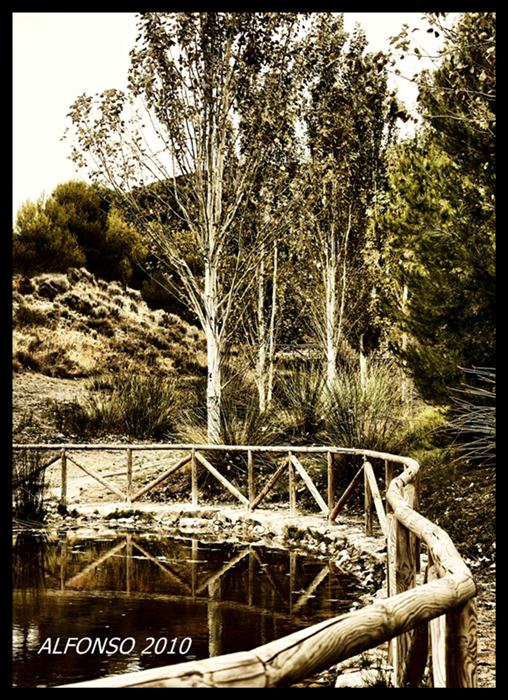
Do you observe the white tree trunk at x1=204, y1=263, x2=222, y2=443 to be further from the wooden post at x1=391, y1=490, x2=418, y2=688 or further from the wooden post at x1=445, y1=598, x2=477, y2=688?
the wooden post at x1=445, y1=598, x2=477, y2=688

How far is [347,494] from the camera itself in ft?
27.3

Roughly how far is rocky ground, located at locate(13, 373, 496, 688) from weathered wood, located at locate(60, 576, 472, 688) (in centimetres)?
187

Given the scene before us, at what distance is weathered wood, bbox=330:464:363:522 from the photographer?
8211 millimetres

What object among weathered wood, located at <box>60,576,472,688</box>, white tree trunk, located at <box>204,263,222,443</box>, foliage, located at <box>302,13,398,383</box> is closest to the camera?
weathered wood, located at <box>60,576,472,688</box>

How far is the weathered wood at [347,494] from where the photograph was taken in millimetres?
8211

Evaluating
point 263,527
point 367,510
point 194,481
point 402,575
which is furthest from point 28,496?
point 402,575

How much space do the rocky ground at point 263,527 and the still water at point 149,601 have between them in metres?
0.36

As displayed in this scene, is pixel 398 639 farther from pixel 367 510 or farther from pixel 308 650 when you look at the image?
pixel 367 510

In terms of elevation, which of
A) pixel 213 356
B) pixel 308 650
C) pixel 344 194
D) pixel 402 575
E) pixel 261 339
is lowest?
pixel 402 575

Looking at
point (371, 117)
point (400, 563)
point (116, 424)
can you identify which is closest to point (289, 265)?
point (371, 117)

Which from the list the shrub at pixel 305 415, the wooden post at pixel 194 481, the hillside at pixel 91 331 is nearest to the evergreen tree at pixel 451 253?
the shrub at pixel 305 415

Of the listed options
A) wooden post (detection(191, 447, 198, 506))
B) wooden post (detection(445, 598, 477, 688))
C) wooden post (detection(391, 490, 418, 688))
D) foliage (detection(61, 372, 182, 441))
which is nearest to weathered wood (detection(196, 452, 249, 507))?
wooden post (detection(191, 447, 198, 506))

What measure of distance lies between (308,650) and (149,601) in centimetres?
456
